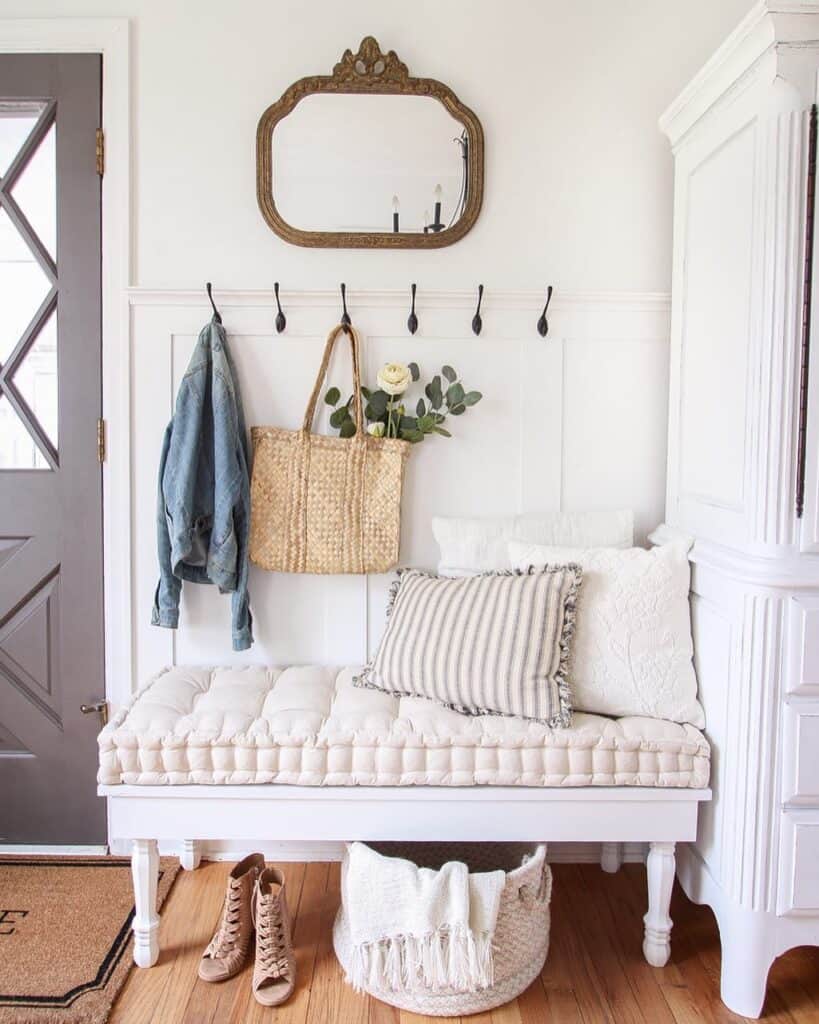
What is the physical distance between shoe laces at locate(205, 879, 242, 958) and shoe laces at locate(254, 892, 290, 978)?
0.06 metres

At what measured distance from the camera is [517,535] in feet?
6.98

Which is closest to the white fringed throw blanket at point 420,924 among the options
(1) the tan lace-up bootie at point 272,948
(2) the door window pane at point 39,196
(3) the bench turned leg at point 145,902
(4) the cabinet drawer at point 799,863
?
(1) the tan lace-up bootie at point 272,948

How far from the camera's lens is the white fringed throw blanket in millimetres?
1598

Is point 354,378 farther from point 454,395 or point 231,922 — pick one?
point 231,922

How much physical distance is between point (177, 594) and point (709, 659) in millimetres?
1294

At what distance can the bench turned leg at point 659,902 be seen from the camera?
70.8 inches

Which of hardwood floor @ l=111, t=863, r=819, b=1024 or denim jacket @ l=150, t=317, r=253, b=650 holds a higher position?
denim jacket @ l=150, t=317, r=253, b=650

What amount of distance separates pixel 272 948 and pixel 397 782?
1.43ft

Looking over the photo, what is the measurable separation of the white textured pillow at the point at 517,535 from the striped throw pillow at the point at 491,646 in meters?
0.13

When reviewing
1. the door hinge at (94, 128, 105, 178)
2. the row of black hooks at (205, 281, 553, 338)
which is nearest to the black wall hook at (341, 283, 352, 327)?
the row of black hooks at (205, 281, 553, 338)

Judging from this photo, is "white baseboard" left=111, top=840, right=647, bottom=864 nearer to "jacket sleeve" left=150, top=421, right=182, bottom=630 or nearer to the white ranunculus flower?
"jacket sleeve" left=150, top=421, right=182, bottom=630

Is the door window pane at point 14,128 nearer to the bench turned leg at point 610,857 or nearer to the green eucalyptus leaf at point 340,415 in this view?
the green eucalyptus leaf at point 340,415

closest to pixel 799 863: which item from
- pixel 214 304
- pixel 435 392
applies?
pixel 435 392

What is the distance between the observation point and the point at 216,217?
86.4 inches
